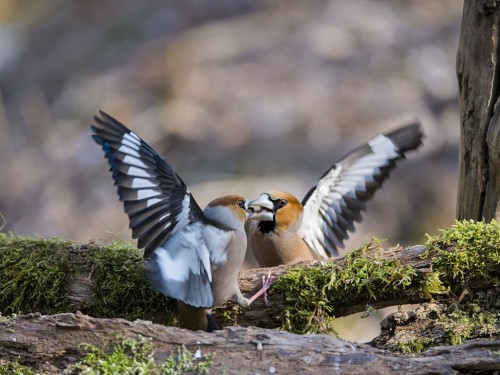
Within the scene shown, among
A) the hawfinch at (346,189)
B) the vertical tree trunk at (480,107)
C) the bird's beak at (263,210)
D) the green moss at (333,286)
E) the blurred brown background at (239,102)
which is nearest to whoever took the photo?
the green moss at (333,286)

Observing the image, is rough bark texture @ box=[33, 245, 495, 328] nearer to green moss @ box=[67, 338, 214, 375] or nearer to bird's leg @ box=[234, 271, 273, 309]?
bird's leg @ box=[234, 271, 273, 309]

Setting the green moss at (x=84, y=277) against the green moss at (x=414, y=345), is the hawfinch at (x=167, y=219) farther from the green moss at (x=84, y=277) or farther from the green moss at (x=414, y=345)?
the green moss at (x=414, y=345)

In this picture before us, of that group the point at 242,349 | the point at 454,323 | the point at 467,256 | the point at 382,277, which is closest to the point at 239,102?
the point at 382,277

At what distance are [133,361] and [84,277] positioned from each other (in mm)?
1448

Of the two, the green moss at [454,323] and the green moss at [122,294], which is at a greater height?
the green moss at [122,294]

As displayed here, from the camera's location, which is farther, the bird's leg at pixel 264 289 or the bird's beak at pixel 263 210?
the bird's beak at pixel 263 210

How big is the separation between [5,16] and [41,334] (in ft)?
50.9

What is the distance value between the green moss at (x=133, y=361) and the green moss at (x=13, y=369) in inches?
10.2

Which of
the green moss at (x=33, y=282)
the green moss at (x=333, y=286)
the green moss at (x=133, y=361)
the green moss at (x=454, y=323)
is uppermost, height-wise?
the green moss at (x=33, y=282)

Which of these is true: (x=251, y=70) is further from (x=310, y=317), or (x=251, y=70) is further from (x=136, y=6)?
(x=310, y=317)

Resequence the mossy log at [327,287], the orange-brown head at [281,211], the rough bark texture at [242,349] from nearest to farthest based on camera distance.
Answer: the rough bark texture at [242,349], the mossy log at [327,287], the orange-brown head at [281,211]

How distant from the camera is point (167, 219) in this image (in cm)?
494

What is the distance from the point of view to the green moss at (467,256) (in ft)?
16.0

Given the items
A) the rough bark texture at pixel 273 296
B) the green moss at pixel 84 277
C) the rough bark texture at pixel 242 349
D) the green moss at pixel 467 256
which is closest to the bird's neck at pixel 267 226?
the rough bark texture at pixel 273 296
